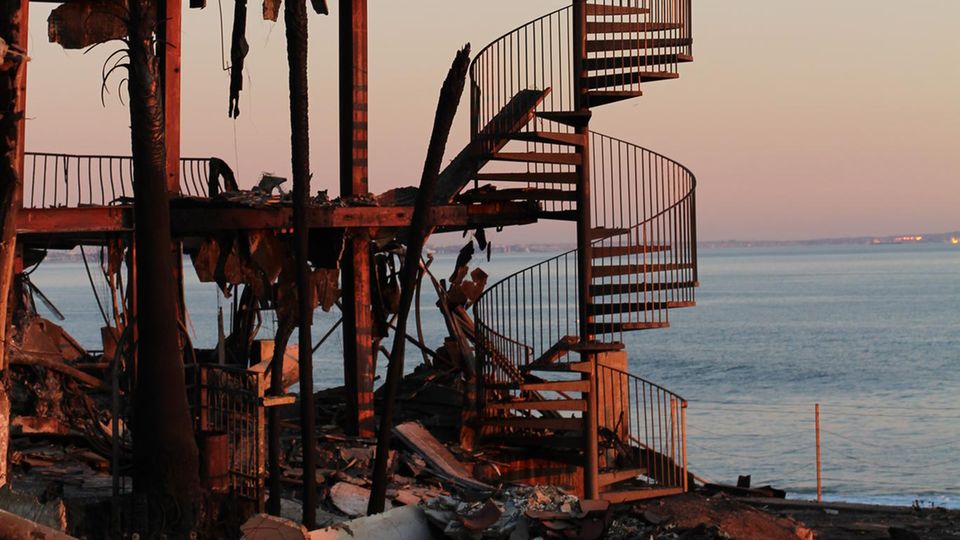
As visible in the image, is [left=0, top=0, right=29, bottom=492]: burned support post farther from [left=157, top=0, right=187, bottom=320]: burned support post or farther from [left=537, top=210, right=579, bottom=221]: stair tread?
[left=537, top=210, right=579, bottom=221]: stair tread

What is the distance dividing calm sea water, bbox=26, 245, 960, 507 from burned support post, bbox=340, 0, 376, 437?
622 centimetres

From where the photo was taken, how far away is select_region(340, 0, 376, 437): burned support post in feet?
57.3

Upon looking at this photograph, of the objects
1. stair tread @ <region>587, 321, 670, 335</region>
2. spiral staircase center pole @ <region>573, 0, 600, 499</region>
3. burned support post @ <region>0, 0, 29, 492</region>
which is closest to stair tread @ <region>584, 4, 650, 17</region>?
spiral staircase center pole @ <region>573, 0, 600, 499</region>

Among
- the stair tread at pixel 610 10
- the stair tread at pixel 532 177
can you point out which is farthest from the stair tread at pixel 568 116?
the stair tread at pixel 610 10

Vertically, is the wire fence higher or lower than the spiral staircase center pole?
lower

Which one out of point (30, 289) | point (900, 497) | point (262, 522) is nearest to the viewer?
point (262, 522)

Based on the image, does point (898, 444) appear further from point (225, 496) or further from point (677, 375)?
point (225, 496)

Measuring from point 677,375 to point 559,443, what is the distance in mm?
42124

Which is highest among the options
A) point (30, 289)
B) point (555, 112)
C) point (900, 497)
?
point (555, 112)

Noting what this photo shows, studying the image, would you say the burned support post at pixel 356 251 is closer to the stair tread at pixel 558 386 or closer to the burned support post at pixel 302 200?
the stair tread at pixel 558 386

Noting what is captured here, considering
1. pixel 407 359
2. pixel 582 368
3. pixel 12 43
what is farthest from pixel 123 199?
pixel 407 359

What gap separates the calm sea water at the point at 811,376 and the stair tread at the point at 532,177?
22.4 feet

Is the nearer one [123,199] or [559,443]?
[123,199]

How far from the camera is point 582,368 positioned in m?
17.9
